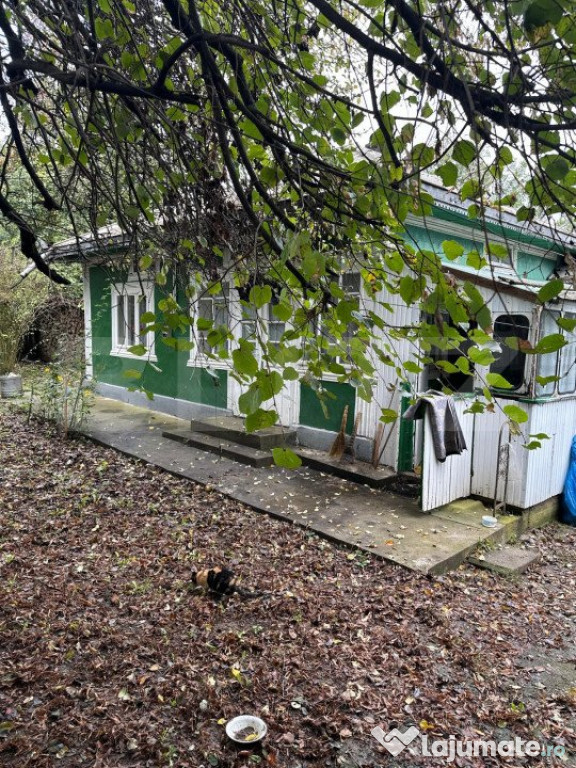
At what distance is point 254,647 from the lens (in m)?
3.43

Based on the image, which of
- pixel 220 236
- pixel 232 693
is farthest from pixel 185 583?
pixel 220 236

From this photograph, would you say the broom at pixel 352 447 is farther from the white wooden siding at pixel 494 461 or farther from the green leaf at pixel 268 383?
the green leaf at pixel 268 383

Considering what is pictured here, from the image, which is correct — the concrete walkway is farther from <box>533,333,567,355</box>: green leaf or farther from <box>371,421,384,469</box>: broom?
<box>533,333,567,355</box>: green leaf

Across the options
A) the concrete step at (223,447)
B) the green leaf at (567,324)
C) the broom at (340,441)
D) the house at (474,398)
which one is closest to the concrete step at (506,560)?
the house at (474,398)

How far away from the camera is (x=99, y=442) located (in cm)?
829

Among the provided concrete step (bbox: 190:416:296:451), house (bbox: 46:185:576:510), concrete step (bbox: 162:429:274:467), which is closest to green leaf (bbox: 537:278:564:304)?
house (bbox: 46:185:576:510)

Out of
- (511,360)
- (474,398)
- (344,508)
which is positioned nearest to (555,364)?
(511,360)

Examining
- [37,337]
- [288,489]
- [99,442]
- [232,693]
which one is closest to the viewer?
[232,693]

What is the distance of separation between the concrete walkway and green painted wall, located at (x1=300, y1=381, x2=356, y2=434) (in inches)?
31.7

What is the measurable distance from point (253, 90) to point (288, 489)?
15.0ft

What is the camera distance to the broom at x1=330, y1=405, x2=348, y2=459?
7.09 metres

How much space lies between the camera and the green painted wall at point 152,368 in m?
9.41

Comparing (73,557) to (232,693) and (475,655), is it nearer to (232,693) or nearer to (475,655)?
(232,693)

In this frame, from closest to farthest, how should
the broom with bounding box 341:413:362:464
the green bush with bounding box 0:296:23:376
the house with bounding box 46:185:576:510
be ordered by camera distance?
1. the house with bounding box 46:185:576:510
2. the broom with bounding box 341:413:362:464
3. the green bush with bounding box 0:296:23:376
